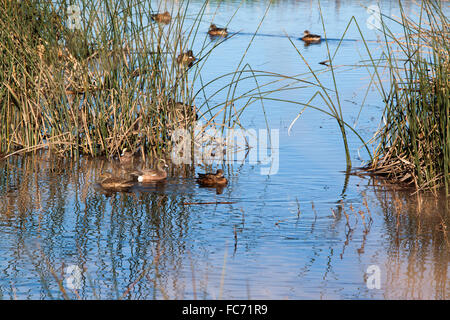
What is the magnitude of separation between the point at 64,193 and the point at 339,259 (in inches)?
114

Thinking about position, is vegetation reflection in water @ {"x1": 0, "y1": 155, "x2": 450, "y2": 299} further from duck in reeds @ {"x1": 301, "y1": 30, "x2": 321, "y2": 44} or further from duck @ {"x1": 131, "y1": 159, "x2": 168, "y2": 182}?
duck in reeds @ {"x1": 301, "y1": 30, "x2": 321, "y2": 44}

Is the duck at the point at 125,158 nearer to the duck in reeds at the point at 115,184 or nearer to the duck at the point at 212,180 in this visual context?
the duck in reeds at the point at 115,184

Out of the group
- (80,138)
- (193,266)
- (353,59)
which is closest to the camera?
(193,266)

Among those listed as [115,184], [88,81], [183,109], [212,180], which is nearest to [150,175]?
[115,184]

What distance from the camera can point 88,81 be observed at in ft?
28.1

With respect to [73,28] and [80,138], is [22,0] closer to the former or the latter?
[73,28]

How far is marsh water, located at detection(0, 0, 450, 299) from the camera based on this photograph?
4906mm

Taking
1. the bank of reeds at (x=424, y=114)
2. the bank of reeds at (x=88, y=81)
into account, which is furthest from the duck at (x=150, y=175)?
the bank of reeds at (x=424, y=114)

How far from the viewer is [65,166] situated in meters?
8.11

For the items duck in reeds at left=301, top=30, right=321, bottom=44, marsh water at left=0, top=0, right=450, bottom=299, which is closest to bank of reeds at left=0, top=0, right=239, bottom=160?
marsh water at left=0, top=0, right=450, bottom=299

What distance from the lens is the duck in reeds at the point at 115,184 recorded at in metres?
7.20

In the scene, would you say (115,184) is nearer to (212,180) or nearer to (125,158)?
(212,180)

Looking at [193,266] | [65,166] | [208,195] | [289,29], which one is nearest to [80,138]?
[65,166]

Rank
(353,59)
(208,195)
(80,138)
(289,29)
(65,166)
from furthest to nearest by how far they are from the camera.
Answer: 1. (289,29)
2. (353,59)
3. (80,138)
4. (65,166)
5. (208,195)
